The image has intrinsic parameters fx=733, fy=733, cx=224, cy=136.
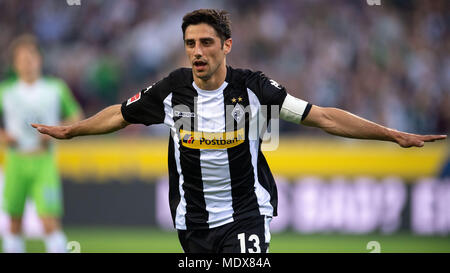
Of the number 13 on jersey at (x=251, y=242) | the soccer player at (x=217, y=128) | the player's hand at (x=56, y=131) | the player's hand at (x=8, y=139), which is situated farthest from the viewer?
the player's hand at (x=8, y=139)

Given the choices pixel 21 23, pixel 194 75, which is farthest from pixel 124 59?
pixel 194 75

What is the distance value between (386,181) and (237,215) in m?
6.40

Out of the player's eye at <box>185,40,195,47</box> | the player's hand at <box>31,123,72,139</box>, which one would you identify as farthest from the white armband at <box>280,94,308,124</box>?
the player's hand at <box>31,123,72,139</box>

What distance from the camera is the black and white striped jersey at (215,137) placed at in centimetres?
547

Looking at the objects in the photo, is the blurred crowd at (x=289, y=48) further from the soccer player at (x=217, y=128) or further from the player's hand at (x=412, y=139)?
the player's hand at (x=412, y=139)

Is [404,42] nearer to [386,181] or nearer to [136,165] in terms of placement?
[386,181]

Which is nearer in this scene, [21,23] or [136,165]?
[136,165]

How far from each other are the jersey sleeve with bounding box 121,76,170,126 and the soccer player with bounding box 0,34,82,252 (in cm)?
420

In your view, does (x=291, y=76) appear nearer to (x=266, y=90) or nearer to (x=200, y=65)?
(x=266, y=90)

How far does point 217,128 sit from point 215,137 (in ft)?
0.23

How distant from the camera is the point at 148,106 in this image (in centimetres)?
559

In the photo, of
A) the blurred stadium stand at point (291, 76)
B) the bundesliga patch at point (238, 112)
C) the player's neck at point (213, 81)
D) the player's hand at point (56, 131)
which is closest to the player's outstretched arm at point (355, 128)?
the bundesliga patch at point (238, 112)


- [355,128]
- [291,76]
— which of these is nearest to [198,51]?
[355,128]
